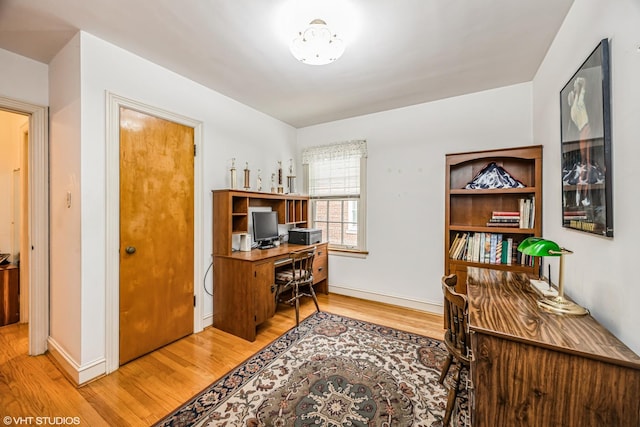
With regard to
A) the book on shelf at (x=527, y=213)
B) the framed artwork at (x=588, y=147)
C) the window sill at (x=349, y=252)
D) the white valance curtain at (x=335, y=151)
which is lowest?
the window sill at (x=349, y=252)

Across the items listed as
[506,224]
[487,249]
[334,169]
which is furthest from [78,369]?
[506,224]

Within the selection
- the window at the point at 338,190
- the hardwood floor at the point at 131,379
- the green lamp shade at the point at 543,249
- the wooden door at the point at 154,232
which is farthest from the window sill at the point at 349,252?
the green lamp shade at the point at 543,249

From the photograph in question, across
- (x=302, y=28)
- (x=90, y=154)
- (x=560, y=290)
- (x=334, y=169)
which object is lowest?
(x=560, y=290)

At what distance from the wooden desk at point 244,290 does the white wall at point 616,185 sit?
7.59 ft

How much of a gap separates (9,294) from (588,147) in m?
5.05

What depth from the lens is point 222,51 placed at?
7.04ft

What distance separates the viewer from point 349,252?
373 centimetres

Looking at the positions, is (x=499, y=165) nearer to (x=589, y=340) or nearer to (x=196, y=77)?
(x=589, y=340)

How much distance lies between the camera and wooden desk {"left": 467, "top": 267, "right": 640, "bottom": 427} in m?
0.92

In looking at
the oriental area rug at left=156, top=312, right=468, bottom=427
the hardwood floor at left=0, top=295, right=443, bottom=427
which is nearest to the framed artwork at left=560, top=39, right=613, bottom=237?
the oriental area rug at left=156, top=312, right=468, bottom=427

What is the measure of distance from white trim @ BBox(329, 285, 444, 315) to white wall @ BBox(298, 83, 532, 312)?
0.01 m

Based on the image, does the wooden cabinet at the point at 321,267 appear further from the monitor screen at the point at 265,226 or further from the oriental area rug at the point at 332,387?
the oriental area rug at the point at 332,387

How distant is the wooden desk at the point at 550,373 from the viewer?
917 millimetres

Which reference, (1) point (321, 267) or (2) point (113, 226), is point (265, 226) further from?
(2) point (113, 226)
